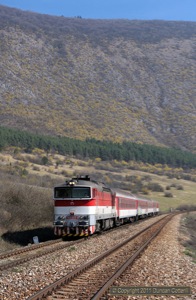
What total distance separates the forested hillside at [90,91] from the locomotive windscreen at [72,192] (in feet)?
324

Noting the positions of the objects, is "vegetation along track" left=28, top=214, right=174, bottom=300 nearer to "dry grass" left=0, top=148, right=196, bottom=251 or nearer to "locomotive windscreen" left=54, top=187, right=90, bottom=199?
"locomotive windscreen" left=54, top=187, right=90, bottom=199

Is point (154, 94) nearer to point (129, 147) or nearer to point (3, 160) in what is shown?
point (129, 147)

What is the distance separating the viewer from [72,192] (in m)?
25.4

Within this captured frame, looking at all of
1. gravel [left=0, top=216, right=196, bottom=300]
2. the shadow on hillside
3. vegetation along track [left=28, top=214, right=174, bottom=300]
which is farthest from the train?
vegetation along track [left=28, top=214, right=174, bottom=300]

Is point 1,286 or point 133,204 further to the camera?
point 133,204

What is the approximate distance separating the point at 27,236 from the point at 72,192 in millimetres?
5753

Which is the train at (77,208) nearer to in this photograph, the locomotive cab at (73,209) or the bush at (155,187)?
the locomotive cab at (73,209)

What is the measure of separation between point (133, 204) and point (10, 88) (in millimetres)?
102884

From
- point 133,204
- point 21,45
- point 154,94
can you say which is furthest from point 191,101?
point 133,204

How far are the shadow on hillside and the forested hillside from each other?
3652 inches

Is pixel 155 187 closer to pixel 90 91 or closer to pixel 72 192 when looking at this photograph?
pixel 90 91

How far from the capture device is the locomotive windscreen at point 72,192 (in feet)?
82.8

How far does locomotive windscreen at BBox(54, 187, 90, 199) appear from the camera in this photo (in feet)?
82.8

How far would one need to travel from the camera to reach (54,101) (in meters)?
147
